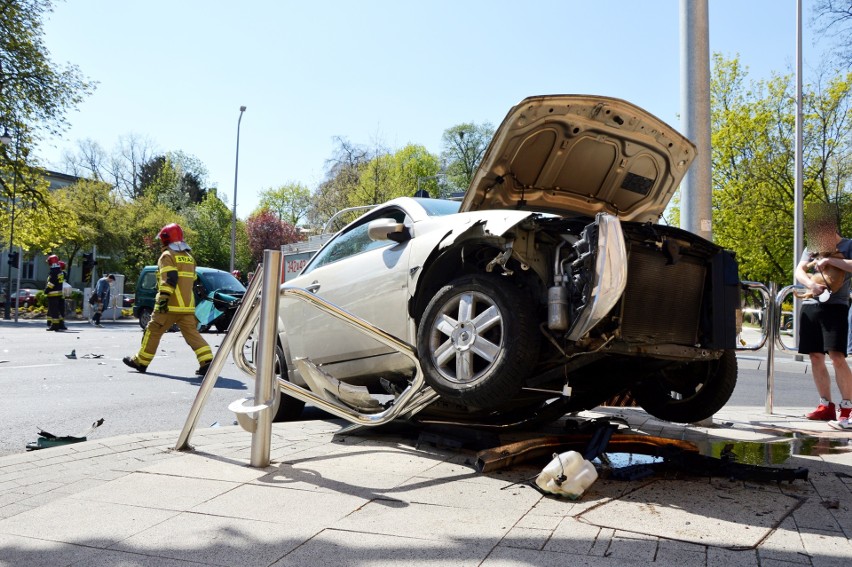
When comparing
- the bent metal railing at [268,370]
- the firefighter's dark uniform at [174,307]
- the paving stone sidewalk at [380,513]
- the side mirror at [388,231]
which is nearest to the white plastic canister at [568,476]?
the paving stone sidewalk at [380,513]

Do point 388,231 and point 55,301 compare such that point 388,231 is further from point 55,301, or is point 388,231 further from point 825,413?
point 55,301

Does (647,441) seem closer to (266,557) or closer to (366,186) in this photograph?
(266,557)

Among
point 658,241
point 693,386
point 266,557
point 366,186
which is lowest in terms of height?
point 266,557

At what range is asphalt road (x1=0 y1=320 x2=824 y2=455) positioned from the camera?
20.7 ft

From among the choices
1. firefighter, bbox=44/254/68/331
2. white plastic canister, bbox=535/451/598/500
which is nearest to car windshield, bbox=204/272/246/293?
firefighter, bbox=44/254/68/331

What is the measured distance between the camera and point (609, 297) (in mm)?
3529

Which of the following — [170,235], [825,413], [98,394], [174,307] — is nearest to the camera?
[825,413]

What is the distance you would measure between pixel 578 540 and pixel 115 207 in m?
50.9

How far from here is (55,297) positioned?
2053cm

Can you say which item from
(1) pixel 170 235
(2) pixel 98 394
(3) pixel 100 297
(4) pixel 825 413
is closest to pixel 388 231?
(4) pixel 825 413

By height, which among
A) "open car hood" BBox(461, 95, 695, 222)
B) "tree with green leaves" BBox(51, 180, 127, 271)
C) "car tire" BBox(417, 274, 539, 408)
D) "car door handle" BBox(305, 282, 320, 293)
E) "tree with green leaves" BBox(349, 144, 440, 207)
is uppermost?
"tree with green leaves" BBox(349, 144, 440, 207)

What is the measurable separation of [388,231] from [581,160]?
1.34 m

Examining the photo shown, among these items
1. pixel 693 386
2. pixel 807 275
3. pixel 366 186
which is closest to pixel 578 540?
pixel 693 386

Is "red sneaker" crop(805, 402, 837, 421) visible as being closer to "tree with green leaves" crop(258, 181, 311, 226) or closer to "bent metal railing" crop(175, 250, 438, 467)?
"bent metal railing" crop(175, 250, 438, 467)
